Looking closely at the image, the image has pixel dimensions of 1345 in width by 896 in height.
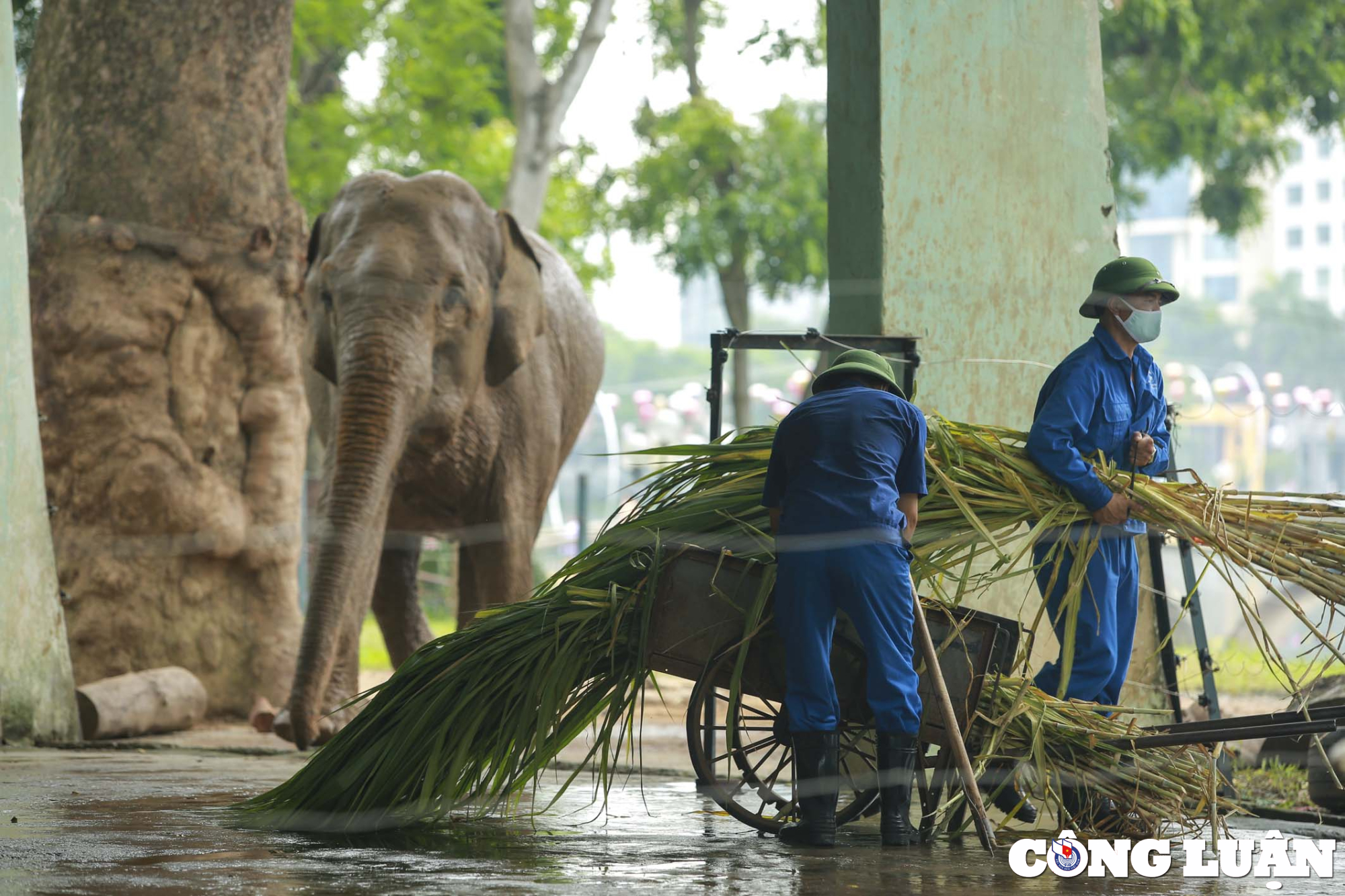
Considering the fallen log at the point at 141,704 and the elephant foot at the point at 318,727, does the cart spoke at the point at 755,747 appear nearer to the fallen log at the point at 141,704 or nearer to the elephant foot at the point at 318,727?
the elephant foot at the point at 318,727

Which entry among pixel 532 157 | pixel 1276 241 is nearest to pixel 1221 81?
pixel 532 157

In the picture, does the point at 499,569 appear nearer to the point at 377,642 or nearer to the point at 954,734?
the point at 954,734

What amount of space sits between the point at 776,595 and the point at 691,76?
16.3 meters

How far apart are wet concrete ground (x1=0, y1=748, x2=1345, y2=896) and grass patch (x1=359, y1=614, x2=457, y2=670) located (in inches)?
291

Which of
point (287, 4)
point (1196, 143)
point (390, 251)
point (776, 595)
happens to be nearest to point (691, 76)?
point (1196, 143)

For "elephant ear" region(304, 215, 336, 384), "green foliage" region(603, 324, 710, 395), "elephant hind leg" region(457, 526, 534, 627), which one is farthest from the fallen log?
"green foliage" region(603, 324, 710, 395)

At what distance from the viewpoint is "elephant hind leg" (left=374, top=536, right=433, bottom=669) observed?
29.1 ft

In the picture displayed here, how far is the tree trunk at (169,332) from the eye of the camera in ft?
30.8

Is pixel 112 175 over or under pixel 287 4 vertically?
under

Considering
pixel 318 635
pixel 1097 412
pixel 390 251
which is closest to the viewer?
pixel 1097 412

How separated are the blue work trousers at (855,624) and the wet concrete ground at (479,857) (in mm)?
403

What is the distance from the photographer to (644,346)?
62906mm

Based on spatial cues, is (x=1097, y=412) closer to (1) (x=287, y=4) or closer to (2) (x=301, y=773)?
(2) (x=301, y=773)

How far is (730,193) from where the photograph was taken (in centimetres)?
1995
